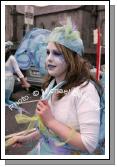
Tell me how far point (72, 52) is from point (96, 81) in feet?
0.63

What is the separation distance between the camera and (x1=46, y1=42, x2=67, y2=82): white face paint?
1.12 metres

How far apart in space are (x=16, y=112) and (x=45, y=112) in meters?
0.20

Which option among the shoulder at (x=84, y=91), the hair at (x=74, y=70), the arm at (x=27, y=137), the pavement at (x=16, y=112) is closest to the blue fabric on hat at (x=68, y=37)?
the hair at (x=74, y=70)

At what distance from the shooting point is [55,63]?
3.75 ft

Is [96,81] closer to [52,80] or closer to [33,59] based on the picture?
[52,80]

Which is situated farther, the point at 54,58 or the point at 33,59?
the point at 33,59

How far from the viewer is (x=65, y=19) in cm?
121

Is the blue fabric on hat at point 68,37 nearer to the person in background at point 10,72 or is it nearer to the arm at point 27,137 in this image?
the person in background at point 10,72

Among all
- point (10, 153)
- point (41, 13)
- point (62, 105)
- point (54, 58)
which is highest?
point (41, 13)

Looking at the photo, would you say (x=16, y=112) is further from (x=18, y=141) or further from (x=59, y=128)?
(x=59, y=128)

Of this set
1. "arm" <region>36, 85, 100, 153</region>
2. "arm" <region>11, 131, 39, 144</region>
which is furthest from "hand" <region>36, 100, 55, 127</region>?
"arm" <region>11, 131, 39, 144</region>

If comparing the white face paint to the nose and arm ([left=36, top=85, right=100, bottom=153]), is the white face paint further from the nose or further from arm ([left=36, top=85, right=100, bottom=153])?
arm ([left=36, top=85, right=100, bottom=153])

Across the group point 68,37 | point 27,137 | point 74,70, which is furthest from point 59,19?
point 27,137

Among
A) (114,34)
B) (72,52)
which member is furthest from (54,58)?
(114,34)
